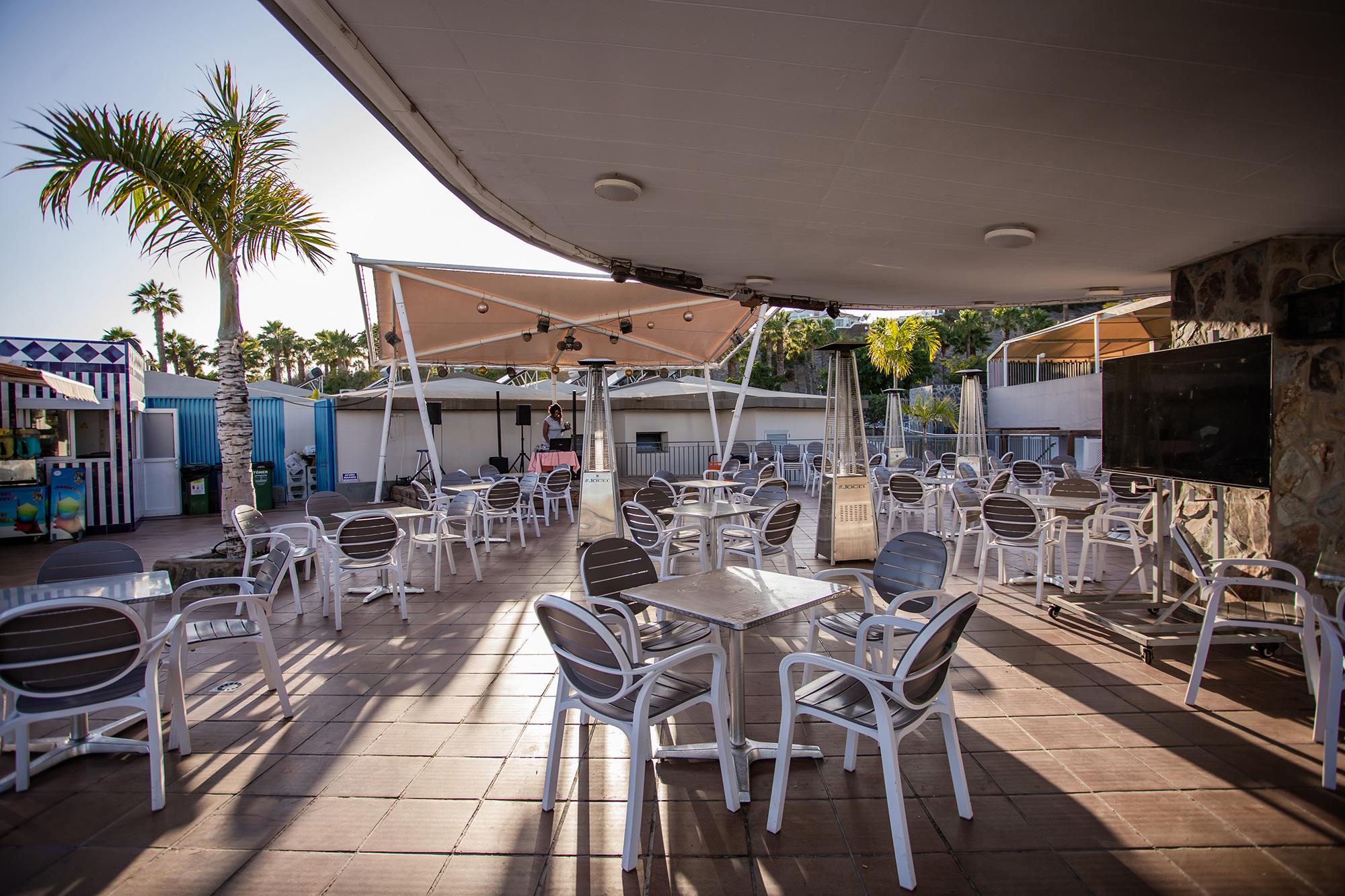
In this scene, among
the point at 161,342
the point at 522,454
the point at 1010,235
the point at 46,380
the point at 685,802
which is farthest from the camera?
the point at 161,342

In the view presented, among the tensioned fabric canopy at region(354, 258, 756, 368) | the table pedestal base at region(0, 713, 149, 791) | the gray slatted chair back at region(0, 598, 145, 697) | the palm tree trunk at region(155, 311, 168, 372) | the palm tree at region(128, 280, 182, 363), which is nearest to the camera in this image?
the gray slatted chair back at region(0, 598, 145, 697)

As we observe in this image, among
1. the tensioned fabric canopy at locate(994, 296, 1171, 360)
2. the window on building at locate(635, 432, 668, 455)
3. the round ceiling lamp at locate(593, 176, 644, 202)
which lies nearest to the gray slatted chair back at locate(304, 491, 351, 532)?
the round ceiling lamp at locate(593, 176, 644, 202)

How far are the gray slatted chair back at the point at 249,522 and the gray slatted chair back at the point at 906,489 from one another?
6.33m

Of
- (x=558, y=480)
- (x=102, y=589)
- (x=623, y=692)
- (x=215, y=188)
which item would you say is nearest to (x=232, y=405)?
(x=215, y=188)

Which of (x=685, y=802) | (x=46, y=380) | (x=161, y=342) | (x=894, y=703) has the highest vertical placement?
(x=161, y=342)

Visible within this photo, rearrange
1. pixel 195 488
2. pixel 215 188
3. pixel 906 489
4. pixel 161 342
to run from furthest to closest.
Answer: pixel 161 342, pixel 195 488, pixel 906 489, pixel 215 188

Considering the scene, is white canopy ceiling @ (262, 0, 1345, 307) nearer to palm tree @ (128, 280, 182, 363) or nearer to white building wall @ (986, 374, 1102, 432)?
white building wall @ (986, 374, 1102, 432)

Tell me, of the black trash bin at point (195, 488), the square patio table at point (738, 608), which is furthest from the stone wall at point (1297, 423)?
the black trash bin at point (195, 488)

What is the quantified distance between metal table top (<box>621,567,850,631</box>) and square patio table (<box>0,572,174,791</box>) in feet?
7.23

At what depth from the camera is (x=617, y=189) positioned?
322 cm

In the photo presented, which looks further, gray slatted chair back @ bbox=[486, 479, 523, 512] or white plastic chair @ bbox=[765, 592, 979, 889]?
gray slatted chair back @ bbox=[486, 479, 523, 512]

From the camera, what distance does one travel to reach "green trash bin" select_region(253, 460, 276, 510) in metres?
11.2

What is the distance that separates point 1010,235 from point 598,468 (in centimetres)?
513

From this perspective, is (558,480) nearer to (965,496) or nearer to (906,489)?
(906,489)
